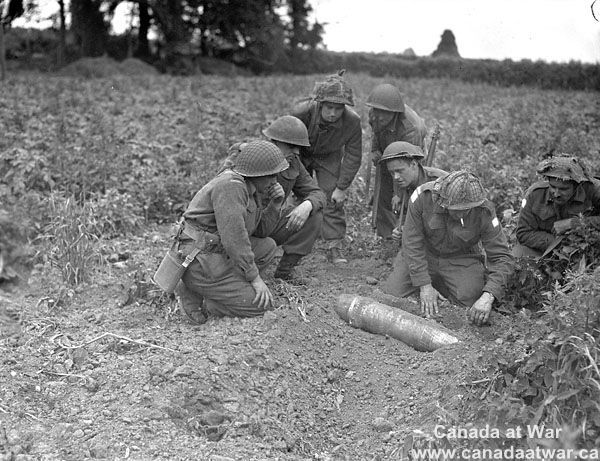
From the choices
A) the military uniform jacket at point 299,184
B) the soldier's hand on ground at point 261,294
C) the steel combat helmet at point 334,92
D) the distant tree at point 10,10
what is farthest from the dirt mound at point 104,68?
the soldier's hand on ground at point 261,294

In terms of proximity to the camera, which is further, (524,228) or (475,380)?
(524,228)

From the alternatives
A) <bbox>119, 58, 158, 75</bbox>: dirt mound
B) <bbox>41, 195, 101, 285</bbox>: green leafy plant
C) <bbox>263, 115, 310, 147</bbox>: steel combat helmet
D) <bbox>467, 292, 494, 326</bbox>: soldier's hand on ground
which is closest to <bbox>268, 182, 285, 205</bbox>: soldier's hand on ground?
<bbox>263, 115, 310, 147</bbox>: steel combat helmet

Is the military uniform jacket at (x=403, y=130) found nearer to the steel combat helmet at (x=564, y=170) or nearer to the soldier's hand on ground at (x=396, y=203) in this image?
the soldier's hand on ground at (x=396, y=203)

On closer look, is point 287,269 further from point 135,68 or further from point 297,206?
point 135,68

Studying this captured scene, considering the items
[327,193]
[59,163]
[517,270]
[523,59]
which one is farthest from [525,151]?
[523,59]

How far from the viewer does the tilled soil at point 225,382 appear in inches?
153

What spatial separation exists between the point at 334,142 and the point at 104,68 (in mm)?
14627

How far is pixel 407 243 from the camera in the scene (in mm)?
5527

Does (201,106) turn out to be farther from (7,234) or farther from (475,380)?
(475,380)

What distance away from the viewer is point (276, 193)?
5582 millimetres

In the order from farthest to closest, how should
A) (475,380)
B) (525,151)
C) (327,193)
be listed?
(525,151) → (327,193) → (475,380)

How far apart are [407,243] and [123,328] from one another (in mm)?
2161

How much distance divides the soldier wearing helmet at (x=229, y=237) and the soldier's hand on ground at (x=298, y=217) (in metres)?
0.36

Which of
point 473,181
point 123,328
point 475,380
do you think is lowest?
point 123,328
